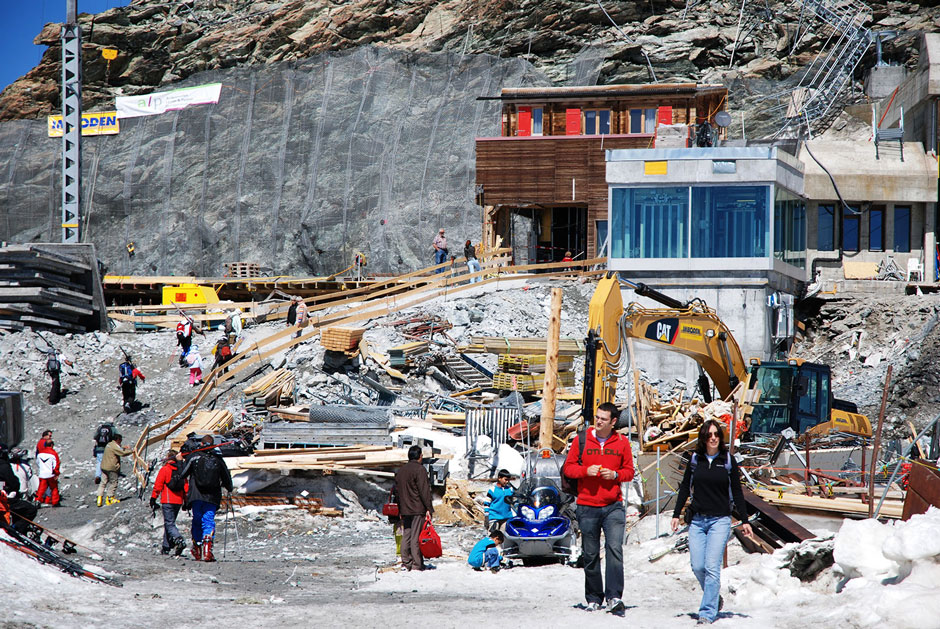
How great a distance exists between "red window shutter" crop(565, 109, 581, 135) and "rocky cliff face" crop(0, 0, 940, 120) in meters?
23.0

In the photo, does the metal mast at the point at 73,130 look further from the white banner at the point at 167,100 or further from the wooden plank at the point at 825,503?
the white banner at the point at 167,100

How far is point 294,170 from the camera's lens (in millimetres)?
59438

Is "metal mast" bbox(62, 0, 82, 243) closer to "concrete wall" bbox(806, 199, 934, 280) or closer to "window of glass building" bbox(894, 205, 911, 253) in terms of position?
"concrete wall" bbox(806, 199, 934, 280)

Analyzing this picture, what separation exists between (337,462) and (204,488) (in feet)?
14.5

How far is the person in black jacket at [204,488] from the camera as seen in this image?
38.9 feet

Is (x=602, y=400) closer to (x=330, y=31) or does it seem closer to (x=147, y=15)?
(x=330, y=31)

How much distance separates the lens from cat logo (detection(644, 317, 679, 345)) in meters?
15.7

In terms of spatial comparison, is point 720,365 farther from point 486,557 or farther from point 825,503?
point 486,557

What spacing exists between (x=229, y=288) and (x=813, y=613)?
129 feet

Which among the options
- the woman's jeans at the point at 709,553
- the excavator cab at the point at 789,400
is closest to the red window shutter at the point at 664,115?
the excavator cab at the point at 789,400

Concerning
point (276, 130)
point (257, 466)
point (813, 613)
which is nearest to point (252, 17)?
point (276, 130)

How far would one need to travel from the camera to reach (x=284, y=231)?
5800cm

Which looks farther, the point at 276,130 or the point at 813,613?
the point at 276,130

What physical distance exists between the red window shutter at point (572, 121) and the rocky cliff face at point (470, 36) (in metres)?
23.0
